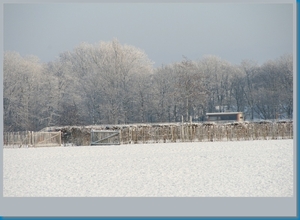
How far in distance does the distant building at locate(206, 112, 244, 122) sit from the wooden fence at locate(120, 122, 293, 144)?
2162 centimetres

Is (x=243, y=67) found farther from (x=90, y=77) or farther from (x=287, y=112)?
(x=90, y=77)

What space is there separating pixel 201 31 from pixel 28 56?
74.6 ft

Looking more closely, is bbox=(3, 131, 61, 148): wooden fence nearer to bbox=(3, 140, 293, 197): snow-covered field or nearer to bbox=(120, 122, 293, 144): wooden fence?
bbox=(120, 122, 293, 144): wooden fence

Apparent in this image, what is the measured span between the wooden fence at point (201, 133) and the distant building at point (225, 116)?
851 inches

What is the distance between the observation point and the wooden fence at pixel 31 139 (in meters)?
33.3

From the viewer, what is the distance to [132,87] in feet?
189

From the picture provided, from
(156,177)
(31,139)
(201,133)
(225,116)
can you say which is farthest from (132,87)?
(156,177)

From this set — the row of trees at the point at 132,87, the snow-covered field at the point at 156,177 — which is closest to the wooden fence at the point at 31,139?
the snow-covered field at the point at 156,177

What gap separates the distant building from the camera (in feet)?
186

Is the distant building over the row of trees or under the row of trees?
under

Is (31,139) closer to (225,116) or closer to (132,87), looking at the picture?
(132,87)

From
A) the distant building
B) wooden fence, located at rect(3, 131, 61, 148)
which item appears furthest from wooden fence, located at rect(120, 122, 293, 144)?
the distant building

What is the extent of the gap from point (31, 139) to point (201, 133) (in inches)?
474

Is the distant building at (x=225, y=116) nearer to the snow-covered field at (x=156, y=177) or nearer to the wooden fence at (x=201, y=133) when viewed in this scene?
the wooden fence at (x=201, y=133)
